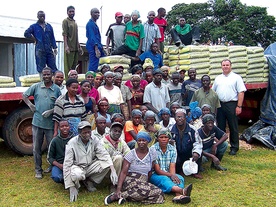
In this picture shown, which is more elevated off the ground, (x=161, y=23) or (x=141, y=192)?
(x=161, y=23)

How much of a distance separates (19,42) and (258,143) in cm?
848

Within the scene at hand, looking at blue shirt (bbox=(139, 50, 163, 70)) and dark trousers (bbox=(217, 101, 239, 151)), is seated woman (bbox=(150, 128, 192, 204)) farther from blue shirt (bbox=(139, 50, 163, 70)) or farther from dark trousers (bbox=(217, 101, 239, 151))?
blue shirt (bbox=(139, 50, 163, 70))

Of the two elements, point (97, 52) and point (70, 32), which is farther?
point (97, 52)

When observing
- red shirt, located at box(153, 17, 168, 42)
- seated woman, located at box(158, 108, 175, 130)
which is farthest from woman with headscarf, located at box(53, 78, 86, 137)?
red shirt, located at box(153, 17, 168, 42)

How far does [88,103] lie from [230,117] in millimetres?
2713

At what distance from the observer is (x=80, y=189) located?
15.2 feet

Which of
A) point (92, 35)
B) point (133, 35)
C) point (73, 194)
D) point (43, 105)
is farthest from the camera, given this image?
point (133, 35)

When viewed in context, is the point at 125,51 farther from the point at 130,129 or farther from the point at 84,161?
the point at 84,161

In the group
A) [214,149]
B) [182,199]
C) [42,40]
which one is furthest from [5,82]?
[182,199]

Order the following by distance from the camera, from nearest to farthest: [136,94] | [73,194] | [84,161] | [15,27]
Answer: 1. [73,194]
2. [84,161]
3. [136,94]
4. [15,27]

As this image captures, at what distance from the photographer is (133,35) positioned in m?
7.60

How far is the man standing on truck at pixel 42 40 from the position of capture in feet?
22.5

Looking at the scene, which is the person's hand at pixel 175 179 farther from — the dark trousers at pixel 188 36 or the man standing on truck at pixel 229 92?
the dark trousers at pixel 188 36

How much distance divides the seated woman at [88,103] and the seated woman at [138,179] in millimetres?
947
